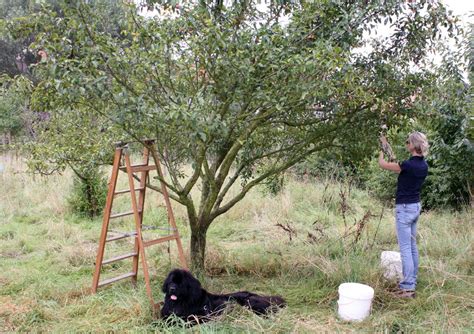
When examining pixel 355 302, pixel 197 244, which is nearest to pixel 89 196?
pixel 197 244

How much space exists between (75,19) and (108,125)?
5.64ft

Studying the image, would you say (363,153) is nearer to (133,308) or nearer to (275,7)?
(275,7)

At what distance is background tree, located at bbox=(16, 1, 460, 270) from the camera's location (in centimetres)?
374

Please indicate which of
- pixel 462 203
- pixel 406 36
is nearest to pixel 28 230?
pixel 406 36

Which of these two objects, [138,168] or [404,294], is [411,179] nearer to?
[404,294]

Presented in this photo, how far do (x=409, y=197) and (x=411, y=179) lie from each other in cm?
18

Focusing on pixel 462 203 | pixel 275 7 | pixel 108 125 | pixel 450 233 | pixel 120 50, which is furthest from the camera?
pixel 462 203

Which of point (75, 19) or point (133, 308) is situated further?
point (133, 308)

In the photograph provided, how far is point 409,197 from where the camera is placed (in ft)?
Answer: 14.8

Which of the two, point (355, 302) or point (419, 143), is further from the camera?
point (419, 143)

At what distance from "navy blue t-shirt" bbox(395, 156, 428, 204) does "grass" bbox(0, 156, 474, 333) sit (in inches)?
31.5

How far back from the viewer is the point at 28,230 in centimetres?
764

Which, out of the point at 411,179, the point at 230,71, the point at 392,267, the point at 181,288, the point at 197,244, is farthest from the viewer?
the point at 197,244

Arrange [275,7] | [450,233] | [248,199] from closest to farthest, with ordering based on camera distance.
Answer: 1. [275,7]
2. [450,233]
3. [248,199]
